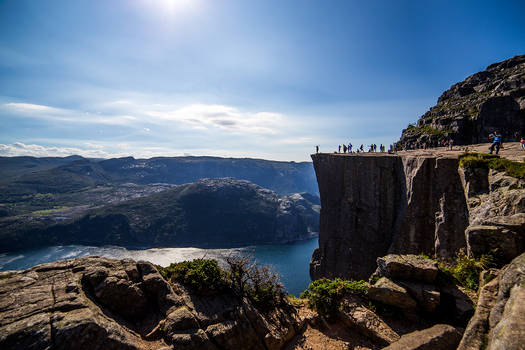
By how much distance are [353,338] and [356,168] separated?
110ft

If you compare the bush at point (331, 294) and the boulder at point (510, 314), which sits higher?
the boulder at point (510, 314)

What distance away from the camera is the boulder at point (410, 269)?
12.6 metres

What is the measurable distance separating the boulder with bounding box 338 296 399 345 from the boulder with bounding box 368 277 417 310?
3.04 ft

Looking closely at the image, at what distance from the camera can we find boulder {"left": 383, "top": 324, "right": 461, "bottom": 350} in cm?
843

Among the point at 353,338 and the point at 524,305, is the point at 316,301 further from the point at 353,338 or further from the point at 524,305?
the point at 524,305

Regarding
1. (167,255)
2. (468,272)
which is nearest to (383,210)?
(468,272)

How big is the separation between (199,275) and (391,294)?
1106 cm

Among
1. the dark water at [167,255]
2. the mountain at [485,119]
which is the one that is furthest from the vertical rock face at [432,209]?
the dark water at [167,255]

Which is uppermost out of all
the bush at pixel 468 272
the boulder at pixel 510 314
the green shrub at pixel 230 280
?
the boulder at pixel 510 314

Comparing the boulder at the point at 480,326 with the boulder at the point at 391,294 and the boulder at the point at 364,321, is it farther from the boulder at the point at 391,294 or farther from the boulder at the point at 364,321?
the boulder at the point at 364,321

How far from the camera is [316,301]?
48.2 feet

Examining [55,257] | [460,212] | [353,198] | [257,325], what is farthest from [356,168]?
[55,257]

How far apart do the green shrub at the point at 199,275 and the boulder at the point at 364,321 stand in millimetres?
7467

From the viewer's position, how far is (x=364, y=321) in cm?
1241
